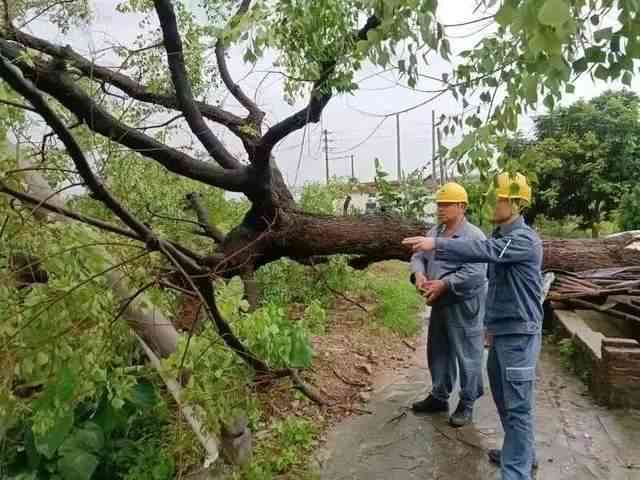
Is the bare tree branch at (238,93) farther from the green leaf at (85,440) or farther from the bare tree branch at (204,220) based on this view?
the green leaf at (85,440)

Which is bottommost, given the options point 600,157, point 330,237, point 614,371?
point 614,371

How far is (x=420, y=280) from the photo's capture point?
13.2 feet

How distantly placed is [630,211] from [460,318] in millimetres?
11324

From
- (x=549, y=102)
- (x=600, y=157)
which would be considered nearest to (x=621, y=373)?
(x=549, y=102)

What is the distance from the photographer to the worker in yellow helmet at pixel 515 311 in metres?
3.07

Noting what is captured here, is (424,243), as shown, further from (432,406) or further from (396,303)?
(396,303)

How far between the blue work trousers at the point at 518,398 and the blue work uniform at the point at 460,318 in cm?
80

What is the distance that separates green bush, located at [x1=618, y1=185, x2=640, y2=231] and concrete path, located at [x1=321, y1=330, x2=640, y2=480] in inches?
388

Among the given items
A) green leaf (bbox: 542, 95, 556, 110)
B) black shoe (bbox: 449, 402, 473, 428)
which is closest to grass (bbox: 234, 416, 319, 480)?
black shoe (bbox: 449, 402, 473, 428)

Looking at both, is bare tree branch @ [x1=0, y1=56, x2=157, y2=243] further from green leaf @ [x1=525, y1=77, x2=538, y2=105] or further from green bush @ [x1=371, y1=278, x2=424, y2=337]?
green bush @ [x1=371, y1=278, x2=424, y2=337]

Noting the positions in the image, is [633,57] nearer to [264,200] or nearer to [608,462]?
[608,462]

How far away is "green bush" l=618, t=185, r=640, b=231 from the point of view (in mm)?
13039

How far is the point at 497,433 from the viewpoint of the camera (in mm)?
4086

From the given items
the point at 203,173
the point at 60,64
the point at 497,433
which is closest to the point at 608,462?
the point at 497,433
